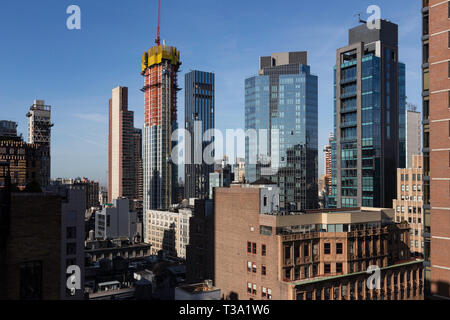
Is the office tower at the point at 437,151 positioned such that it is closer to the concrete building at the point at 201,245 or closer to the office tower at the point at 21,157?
the concrete building at the point at 201,245

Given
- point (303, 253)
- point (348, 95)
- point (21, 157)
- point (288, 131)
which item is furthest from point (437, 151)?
point (288, 131)

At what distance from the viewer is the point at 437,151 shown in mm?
43125

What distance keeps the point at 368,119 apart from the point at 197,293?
284 ft

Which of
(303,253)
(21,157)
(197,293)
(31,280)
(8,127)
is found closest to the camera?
(31,280)

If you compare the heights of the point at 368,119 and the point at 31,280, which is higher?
the point at 368,119

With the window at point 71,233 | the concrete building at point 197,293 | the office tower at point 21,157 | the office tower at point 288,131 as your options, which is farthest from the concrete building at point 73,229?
the office tower at point 288,131

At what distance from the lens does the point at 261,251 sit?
68250mm

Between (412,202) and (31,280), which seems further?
(412,202)

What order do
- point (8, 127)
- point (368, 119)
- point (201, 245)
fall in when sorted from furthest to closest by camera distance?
point (8, 127) < point (368, 119) < point (201, 245)

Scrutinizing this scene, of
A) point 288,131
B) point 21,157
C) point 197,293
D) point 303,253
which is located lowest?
point 197,293

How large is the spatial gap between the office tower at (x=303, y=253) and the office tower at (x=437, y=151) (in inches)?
893

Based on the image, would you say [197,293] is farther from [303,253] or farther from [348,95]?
[348,95]
